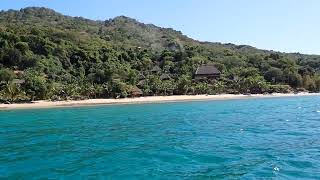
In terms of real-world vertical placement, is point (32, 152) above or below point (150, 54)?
below

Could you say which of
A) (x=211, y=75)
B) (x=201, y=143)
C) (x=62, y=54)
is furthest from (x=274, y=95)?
(x=201, y=143)

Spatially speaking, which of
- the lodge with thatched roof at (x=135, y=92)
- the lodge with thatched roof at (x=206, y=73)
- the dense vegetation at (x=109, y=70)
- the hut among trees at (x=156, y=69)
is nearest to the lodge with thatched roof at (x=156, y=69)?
the hut among trees at (x=156, y=69)

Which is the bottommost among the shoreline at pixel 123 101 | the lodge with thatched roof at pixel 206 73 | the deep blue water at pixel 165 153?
the shoreline at pixel 123 101

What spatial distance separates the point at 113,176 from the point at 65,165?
2.68 m

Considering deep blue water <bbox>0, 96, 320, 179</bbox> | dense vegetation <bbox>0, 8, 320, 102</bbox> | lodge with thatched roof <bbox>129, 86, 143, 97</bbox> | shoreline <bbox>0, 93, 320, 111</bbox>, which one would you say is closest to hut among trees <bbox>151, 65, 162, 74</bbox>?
dense vegetation <bbox>0, 8, 320, 102</bbox>

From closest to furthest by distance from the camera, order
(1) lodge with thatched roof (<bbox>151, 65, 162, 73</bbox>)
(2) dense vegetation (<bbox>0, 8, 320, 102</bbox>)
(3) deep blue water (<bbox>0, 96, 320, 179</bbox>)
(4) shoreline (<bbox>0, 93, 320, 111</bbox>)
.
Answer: (3) deep blue water (<bbox>0, 96, 320, 179</bbox>) → (4) shoreline (<bbox>0, 93, 320, 111</bbox>) → (2) dense vegetation (<bbox>0, 8, 320, 102</bbox>) → (1) lodge with thatched roof (<bbox>151, 65, 162, 73</bbox>)

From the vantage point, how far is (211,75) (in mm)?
98500

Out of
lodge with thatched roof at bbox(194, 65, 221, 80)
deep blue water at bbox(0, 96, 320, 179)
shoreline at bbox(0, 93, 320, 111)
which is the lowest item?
shoreline at bbox(0, 93, 320, 111)

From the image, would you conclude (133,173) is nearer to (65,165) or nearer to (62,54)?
(65,165)

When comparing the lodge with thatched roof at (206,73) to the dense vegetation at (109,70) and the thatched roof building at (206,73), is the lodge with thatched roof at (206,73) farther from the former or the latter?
the dense vegetation at (109,70)

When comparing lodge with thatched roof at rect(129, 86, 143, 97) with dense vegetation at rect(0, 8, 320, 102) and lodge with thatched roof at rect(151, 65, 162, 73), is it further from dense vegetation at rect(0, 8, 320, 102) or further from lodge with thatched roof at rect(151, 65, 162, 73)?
lodge with thatched roof at rect(151, 65, 162, 73)

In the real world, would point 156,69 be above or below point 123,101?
above

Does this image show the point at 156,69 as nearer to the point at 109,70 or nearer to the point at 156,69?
the point at 156,69

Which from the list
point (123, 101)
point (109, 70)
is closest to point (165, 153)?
point (123, 101)
